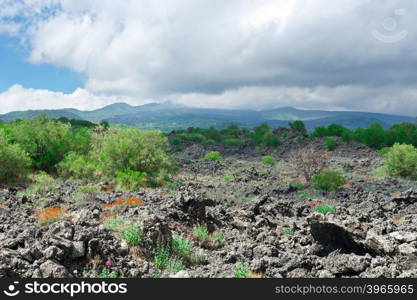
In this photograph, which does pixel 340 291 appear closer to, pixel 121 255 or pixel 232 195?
pixel 121 255

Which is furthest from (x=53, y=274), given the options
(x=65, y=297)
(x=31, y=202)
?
(x=31, y=202)

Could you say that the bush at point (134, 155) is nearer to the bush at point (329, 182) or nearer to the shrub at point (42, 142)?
the shrub at point (42, 142)

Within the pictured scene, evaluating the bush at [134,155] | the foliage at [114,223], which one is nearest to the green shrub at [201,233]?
the foliage at [114,223]

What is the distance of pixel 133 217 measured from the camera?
11508mm

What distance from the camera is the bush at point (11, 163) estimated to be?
2603cm

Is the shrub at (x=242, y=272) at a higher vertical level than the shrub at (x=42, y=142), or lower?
lower

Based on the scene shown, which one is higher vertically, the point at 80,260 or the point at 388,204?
the point at 80,260

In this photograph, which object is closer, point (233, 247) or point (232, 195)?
point (233, 247)

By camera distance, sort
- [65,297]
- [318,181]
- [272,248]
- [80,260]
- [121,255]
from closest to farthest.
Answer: [65,297]
[80,260]
[121,255]
[272,248]
[318,181]

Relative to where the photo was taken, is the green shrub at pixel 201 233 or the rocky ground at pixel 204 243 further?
the green shrub at pixel 201 233

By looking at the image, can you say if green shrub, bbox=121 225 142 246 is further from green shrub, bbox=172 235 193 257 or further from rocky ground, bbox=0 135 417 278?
green shrub, bbox=172 235 193 257

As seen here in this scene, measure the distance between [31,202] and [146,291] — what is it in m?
12.0

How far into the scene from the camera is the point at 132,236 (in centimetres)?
887

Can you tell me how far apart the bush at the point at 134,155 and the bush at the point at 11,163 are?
5.46 m
